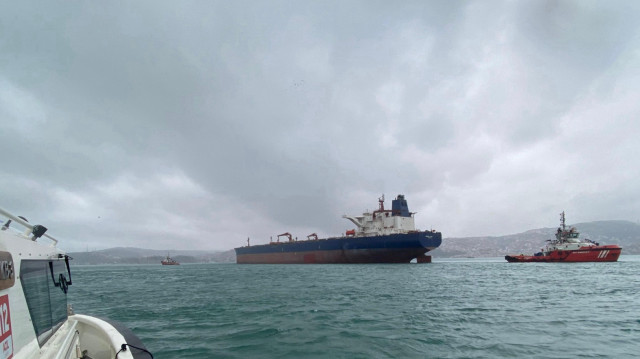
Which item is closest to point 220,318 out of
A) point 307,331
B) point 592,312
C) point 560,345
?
point 307,331

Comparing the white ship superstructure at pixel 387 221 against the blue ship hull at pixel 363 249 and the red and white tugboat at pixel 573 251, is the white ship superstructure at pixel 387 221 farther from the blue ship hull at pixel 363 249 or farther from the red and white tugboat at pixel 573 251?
the red and white tugboat at pixel 573 251

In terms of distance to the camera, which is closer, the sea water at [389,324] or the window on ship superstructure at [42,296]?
the window on ship superstructure at [42,296]

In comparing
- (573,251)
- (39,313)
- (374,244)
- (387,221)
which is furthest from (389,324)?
(573,251)

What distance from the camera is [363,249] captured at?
165 feet

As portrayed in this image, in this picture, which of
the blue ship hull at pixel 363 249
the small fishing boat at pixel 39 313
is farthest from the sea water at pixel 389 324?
the blue ship hull at pixel 363 249

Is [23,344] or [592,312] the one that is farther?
[592,312]

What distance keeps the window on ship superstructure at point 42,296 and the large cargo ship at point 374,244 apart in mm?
43820

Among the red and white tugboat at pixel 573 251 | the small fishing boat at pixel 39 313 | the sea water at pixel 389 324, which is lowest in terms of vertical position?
the red and white tugboat at pixel 573 251

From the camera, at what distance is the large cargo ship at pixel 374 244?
153 feet

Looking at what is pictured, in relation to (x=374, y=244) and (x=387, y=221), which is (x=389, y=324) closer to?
(x=374, y=244)

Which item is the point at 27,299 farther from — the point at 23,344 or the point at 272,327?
the point at 272,327

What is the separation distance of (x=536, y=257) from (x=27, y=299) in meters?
64.9

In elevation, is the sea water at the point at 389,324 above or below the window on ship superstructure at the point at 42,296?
below

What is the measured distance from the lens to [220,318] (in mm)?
11617
